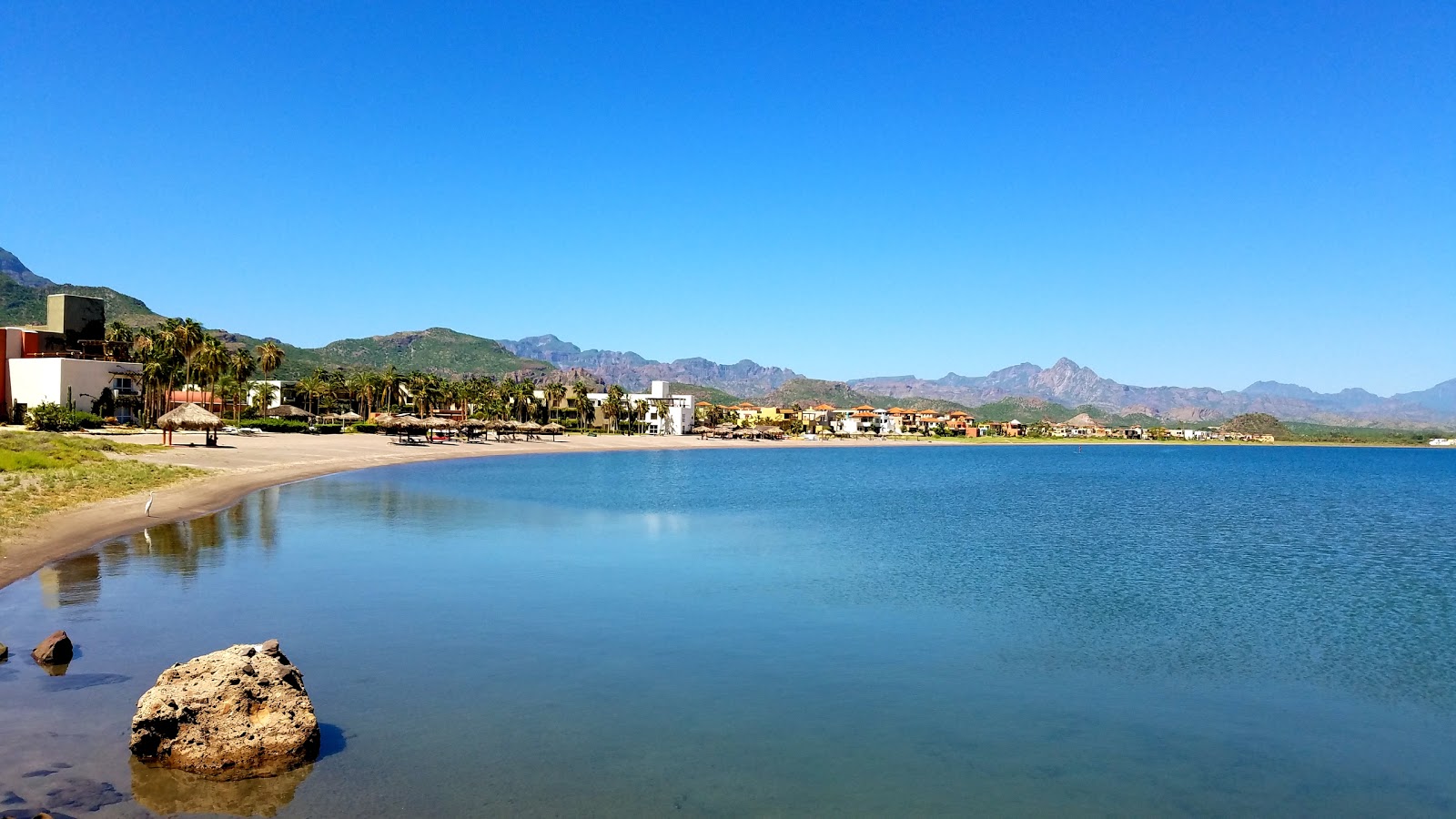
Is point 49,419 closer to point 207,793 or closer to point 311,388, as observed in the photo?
point 311,388

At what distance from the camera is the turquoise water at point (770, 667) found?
10.2m

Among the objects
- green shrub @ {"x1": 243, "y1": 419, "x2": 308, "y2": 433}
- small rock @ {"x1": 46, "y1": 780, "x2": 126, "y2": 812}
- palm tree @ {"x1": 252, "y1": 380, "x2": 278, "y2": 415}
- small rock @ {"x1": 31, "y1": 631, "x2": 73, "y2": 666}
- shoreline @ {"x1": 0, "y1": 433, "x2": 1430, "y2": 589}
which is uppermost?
palm tree @ {"x1": 252, "y1": 380, "x2": 278, "y2": 415}

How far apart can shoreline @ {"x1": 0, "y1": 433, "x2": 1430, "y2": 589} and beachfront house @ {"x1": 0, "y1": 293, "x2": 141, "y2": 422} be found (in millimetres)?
8232

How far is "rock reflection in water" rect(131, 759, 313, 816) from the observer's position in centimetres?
913

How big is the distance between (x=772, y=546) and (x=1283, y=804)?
806 inches

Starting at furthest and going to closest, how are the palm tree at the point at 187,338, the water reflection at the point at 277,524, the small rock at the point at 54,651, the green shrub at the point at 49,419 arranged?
the palm tree at the point at 187,338 < the green shrub at the point at 49,419 < the water reflection at the point at 277,524 < the small rock at the point at 54,651

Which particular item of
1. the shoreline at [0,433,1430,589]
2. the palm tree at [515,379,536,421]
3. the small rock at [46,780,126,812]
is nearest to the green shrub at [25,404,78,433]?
the shoreline at [0,433,1430,589]

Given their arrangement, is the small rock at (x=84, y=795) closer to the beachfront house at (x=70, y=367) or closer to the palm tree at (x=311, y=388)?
the beachfront house at (x=70, y=367)

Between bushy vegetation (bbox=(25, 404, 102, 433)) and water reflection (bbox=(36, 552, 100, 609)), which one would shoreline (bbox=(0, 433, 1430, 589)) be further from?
bushy vegetation (bbox=(25, 404, 102, 433))

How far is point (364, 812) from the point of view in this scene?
9.20 metres

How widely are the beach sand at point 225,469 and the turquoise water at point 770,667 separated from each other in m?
1.26

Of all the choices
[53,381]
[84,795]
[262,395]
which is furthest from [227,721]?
[262,395]

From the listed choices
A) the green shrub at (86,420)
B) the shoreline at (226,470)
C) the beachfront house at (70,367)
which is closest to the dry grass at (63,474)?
the shoreline at (226,470)

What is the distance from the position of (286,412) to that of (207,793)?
97006 millimetres
